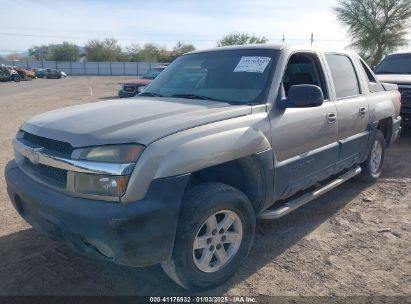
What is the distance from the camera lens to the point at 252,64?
3711 mm

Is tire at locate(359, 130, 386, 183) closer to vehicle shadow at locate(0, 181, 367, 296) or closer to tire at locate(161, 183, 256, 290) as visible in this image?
vehicle shadow at locate(0, 181, 367, 296)

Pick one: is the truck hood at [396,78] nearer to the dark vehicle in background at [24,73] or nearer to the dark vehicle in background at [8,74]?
the dark vehicle in background at [8,74]

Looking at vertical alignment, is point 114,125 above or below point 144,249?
above

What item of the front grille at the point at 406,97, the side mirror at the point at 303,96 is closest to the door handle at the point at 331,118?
the side mirror at the point at 303,96

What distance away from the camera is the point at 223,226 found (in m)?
3.05

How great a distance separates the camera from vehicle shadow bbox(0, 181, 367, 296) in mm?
3021

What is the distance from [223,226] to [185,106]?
3.42 ft

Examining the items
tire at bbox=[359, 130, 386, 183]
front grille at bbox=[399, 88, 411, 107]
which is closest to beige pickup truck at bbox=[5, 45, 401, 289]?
tire at bbox=[359, 130, 386, 183]

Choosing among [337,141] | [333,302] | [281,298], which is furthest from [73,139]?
[337,141]

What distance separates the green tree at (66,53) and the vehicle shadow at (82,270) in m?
89.7

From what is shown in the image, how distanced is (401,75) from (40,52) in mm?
103557

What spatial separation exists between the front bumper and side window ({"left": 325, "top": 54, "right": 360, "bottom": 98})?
257 centimetres

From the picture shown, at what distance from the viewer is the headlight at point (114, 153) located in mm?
2500

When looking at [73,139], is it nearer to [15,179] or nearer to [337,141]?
[15,179]
